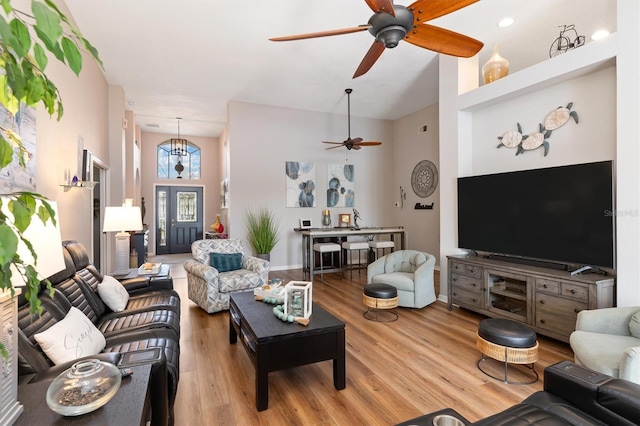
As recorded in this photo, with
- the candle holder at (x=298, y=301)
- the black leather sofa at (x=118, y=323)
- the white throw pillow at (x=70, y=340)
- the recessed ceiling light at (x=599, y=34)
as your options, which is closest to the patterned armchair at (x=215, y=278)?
the black leather sofa at (x=118, y=323)

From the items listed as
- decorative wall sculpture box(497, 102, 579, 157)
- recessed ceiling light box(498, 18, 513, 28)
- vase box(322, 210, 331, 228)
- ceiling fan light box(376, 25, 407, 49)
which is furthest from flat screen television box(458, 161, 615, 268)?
vase box(322, 210, 331, 228)

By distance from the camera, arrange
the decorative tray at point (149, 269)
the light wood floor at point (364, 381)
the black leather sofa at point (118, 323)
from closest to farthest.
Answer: the black leather sofa at point (118, 323)
the light wood floor at point (364, 381)
the decorative tray at point (149, 269)

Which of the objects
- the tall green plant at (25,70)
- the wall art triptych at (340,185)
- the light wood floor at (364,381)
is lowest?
the light wood floor at (364,381)

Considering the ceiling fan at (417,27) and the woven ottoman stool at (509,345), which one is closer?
the ceiling fan at (417,27)

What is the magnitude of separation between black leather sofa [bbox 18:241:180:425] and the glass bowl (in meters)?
0.32

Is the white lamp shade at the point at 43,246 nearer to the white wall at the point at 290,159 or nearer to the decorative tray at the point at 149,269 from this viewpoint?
the decorative tray at the point at 149,269

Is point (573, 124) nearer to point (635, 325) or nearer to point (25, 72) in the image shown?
point (635, 325)

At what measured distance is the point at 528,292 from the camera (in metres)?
3.25

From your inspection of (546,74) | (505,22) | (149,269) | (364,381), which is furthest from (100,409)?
(505,22)

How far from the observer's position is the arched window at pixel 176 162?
9.51 metres

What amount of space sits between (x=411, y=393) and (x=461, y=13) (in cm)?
387

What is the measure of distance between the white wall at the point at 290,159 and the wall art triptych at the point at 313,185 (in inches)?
4.2

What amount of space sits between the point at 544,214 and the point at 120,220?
4.66 meters

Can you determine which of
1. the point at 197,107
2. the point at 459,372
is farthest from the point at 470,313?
the point at 197,107
